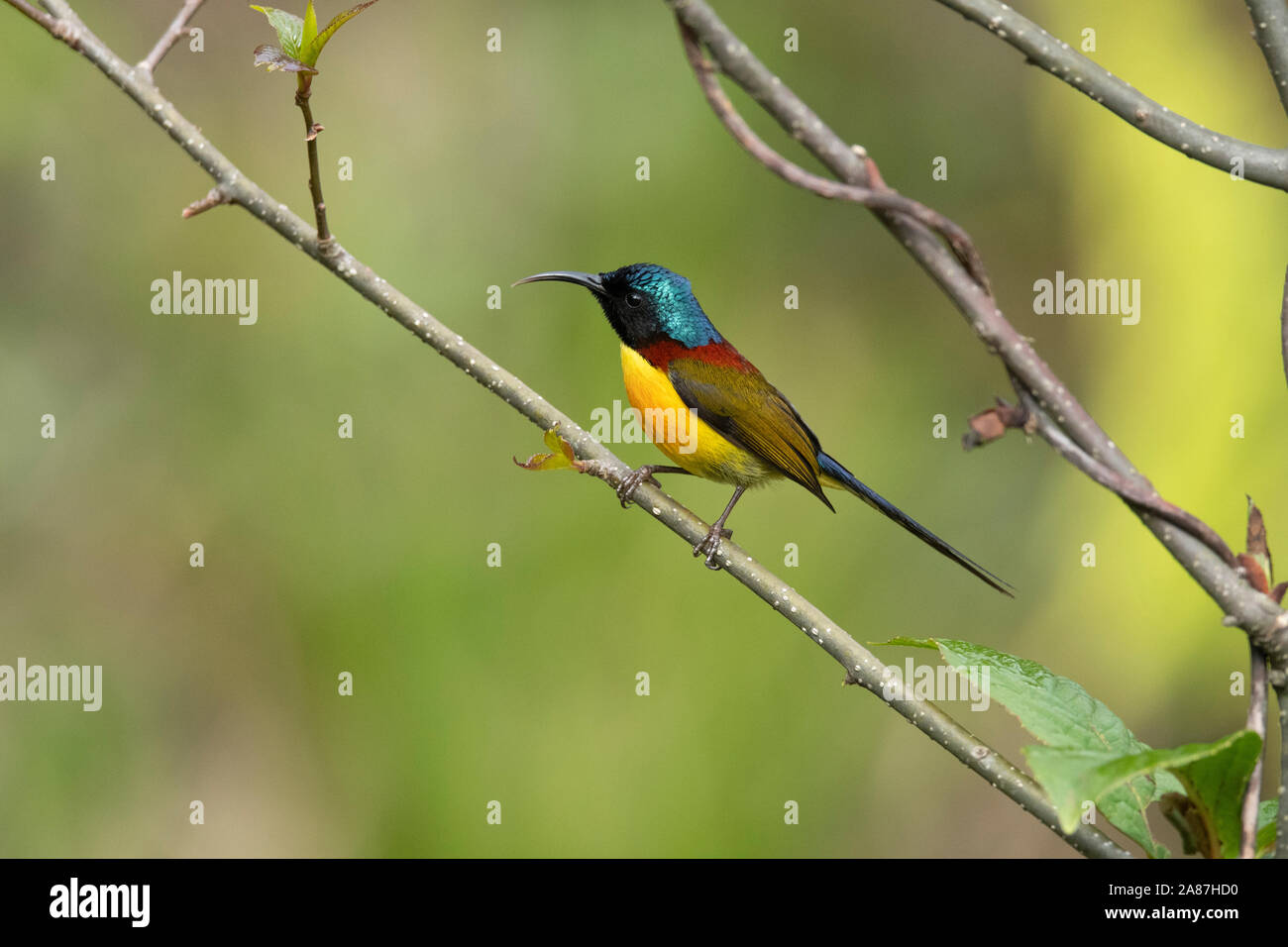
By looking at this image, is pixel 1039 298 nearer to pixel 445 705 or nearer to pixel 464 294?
pixel 464 294

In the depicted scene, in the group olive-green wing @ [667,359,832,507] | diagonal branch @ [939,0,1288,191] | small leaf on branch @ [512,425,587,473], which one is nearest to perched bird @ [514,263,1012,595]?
olive-green wing @ [667,359,832,507]

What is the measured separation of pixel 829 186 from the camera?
1.12 metres

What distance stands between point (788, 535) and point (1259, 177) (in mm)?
3017

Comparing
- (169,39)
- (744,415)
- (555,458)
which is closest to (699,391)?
(744,415)

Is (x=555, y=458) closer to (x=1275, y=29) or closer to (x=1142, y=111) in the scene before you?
(x=1142, y=111)

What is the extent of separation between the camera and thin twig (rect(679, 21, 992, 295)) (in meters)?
1.10

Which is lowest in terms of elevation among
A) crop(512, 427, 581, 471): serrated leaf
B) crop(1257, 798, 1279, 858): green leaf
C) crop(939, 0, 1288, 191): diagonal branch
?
Result: crop(1257, 798, 1279, 858): green leaf

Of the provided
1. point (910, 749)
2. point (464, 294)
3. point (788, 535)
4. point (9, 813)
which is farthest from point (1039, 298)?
point (9, 813)

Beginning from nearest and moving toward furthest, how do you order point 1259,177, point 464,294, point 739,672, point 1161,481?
point 1259,177, point 1161,481, point 739,672, point 464,294

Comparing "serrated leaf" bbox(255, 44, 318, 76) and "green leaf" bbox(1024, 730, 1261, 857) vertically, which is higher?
"serrated leaf" bbox(255, 44, 318, 76)

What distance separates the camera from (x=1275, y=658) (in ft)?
3.74

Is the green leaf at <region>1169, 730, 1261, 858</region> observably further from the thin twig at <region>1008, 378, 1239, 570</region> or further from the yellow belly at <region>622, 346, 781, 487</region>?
the yellow belly at <region>622, 346, 781, 487</region>

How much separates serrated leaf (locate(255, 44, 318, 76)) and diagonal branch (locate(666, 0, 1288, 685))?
63cm

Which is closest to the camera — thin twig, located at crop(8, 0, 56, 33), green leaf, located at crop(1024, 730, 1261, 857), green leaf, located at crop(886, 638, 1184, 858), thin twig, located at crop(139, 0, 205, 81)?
green leaf, located at crop(1024, 730, 1261, 857)
